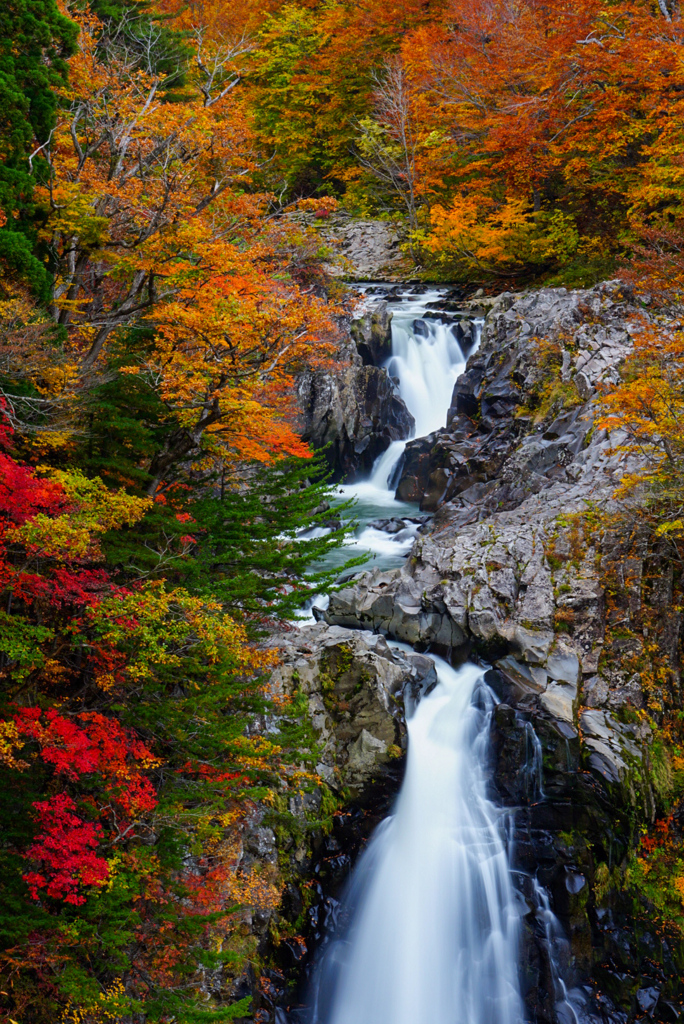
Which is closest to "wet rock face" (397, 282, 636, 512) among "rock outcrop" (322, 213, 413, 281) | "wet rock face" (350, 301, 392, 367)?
"wet rock face" (350, 301, 392, 367)

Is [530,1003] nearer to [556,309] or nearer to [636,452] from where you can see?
[636,452]

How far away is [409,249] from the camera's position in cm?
2911

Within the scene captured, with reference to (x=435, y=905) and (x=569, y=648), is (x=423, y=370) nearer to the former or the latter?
(x=569, y=648)

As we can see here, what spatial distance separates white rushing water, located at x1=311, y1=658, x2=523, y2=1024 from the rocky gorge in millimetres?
286

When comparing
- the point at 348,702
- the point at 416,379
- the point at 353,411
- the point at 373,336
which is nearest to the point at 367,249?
the point at 373,336

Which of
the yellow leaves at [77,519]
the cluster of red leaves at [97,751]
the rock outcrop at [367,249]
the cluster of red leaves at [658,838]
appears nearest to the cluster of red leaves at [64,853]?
the cluster of red leaves at [97,751]

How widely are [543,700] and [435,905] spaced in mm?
3538

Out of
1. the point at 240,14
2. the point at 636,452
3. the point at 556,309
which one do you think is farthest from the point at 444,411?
the point at 240,14

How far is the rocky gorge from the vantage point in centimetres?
909

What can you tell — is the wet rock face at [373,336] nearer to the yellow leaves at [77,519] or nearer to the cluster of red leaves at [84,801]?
the yellow leaves at [77,519]

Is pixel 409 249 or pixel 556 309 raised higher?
pixel 409 249

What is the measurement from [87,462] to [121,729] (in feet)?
11.9

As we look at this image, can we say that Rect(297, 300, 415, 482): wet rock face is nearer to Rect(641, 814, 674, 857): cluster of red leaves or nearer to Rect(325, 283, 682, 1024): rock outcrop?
Rect(325, 283, 682, 1024): rock outcrop

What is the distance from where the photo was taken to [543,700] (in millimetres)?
10570
